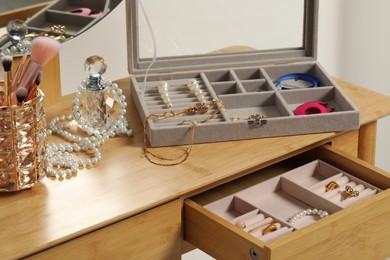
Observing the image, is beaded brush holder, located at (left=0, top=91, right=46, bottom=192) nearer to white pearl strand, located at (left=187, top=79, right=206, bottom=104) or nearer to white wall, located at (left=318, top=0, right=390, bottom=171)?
white pearl strand, located at (left=187, top=79, right=206, bottom=104)

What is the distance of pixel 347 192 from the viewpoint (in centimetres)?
143

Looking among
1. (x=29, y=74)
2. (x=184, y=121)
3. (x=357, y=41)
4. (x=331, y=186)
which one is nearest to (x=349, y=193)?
(x=331, y=186)

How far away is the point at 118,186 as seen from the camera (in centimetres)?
132

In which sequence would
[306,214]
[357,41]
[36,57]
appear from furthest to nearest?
1. [357,41]
2. [306,214]
3. [36,57]

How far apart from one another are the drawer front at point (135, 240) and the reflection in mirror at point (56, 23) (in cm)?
41

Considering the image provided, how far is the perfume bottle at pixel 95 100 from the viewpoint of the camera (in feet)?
4.91

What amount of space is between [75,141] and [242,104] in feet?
1.03

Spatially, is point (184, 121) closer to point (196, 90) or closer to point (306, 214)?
point (196, 90)

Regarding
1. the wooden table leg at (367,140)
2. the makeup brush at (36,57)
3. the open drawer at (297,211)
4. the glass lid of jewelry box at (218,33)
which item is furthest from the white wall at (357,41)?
the makeup brush at (36,57)

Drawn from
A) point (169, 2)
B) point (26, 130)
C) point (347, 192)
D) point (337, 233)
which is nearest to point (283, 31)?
point (169, 2)

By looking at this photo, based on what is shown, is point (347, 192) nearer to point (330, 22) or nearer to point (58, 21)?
point (58, 21)

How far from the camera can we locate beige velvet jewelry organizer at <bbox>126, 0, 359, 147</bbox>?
4.79 ft

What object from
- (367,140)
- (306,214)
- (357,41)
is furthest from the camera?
(357,41)

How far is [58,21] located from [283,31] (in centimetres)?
44
